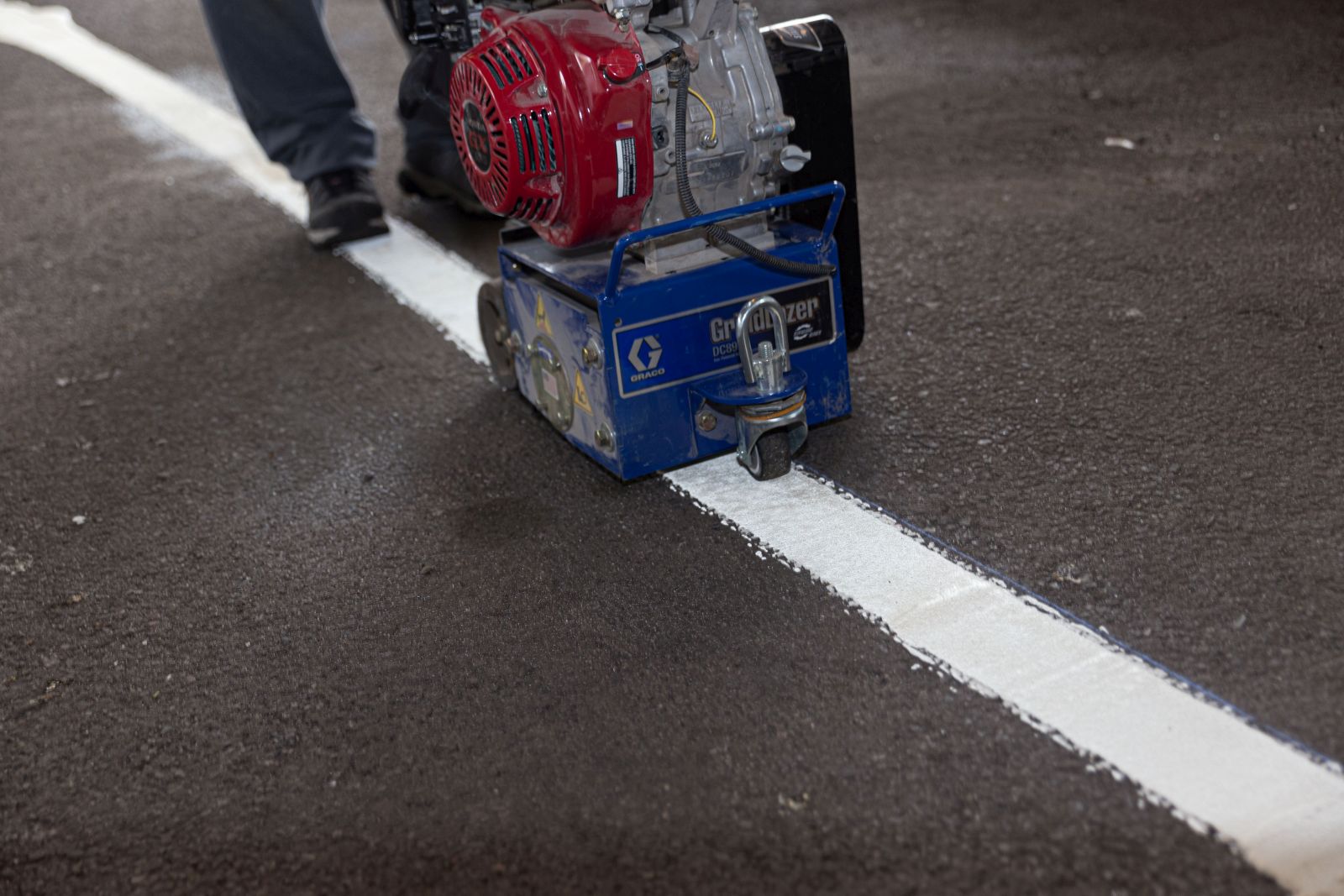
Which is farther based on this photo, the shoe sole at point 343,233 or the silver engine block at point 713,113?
the shoe sole at point 343,233

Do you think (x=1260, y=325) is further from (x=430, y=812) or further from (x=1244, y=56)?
(x=1244, y=56)

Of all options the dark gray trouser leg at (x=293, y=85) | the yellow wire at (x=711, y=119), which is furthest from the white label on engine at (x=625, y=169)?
the dark gray trouser leg at (x=293, y=85)

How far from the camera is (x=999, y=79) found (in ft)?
14.8

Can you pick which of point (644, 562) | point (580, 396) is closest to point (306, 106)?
point (580, 396)

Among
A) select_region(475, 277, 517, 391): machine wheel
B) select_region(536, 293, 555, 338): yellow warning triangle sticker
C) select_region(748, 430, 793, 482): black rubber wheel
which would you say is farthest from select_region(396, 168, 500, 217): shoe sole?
select_region(748, 430, 793, 482): black rubber wheel

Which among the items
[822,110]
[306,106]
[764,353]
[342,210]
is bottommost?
[342,210]

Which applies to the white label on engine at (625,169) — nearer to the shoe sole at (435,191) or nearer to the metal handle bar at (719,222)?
the metal handle bar at (719,222)

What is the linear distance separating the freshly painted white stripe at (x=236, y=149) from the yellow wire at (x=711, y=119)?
938mm

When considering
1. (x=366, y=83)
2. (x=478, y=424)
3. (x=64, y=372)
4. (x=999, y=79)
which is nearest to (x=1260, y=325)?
(x=478, y=424)

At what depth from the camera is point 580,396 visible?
2.37 metres

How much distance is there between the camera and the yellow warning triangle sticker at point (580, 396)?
234 centimetres

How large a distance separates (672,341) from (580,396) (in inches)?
8.8

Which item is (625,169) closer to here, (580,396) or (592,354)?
(592,354)

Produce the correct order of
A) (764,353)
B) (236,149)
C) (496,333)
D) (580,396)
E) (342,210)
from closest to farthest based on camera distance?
(764,353)
(580,396)
(496,333)
(342,210)
(236,149)
